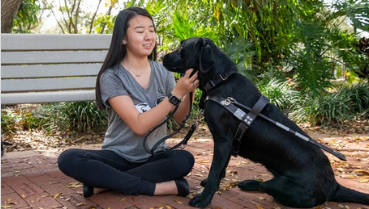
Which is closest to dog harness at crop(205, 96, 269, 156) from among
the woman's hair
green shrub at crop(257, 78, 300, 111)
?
the woman's hair

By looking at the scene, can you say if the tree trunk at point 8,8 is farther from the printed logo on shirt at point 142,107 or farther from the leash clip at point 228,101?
the leash clip at point 228,101

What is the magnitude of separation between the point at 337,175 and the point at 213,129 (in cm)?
142

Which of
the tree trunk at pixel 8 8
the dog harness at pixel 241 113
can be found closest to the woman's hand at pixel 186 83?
the dog harness at pixel 241 113

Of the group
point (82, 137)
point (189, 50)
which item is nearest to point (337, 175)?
point (189, 50)

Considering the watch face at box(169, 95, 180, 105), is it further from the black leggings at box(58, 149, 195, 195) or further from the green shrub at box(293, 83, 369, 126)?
the green shrub at box(293, 83, 369, 126)

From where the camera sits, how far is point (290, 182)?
2.05 m

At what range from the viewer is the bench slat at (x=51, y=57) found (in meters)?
3.31

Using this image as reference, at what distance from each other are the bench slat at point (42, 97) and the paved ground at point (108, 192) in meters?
0.60

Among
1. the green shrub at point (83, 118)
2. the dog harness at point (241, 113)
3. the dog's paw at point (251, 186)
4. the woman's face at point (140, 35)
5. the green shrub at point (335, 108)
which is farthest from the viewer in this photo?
the green shrub at point (335, 108)

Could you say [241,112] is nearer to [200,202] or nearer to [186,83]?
[186,83]

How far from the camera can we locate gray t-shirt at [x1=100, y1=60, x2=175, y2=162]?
2.36m

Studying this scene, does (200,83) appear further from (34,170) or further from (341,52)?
(341,52)

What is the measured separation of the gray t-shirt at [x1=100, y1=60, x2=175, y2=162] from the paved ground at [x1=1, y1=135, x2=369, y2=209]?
32 centimetres

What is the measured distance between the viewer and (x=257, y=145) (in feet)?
6.94
